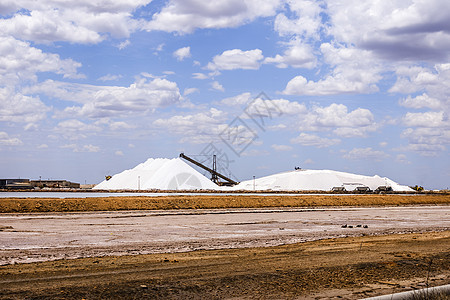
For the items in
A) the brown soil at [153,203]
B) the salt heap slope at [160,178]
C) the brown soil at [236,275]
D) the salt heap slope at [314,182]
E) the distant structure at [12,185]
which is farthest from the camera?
the distant structure at [12,185]

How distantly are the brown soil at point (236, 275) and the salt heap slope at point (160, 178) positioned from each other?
88.2 metres

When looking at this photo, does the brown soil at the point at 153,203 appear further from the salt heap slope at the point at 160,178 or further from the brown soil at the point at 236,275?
the salt heap slope at the point at 160,178

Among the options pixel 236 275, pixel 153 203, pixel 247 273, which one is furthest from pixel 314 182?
pixel 236 275

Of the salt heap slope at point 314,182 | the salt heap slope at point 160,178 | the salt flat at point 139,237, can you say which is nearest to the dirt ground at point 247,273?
the salt flat at point 139,237

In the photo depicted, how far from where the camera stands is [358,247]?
53.2 ft

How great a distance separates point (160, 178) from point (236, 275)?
Answer: 9780 centimetres

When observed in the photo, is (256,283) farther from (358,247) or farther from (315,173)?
(315,173)

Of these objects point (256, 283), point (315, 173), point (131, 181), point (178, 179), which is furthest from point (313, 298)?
point (315, 173)

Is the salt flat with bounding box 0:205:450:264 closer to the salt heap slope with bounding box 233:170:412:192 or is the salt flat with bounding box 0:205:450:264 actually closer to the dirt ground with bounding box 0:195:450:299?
the dirt ground with bounding box 0:195:450:299

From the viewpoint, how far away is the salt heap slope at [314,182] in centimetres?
12031

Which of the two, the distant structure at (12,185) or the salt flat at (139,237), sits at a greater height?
the distant structure at (12,185)

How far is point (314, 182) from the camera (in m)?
123

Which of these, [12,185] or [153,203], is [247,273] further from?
[12,185]

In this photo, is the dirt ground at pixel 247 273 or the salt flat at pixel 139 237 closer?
the dirt ground at pixel 247 273
